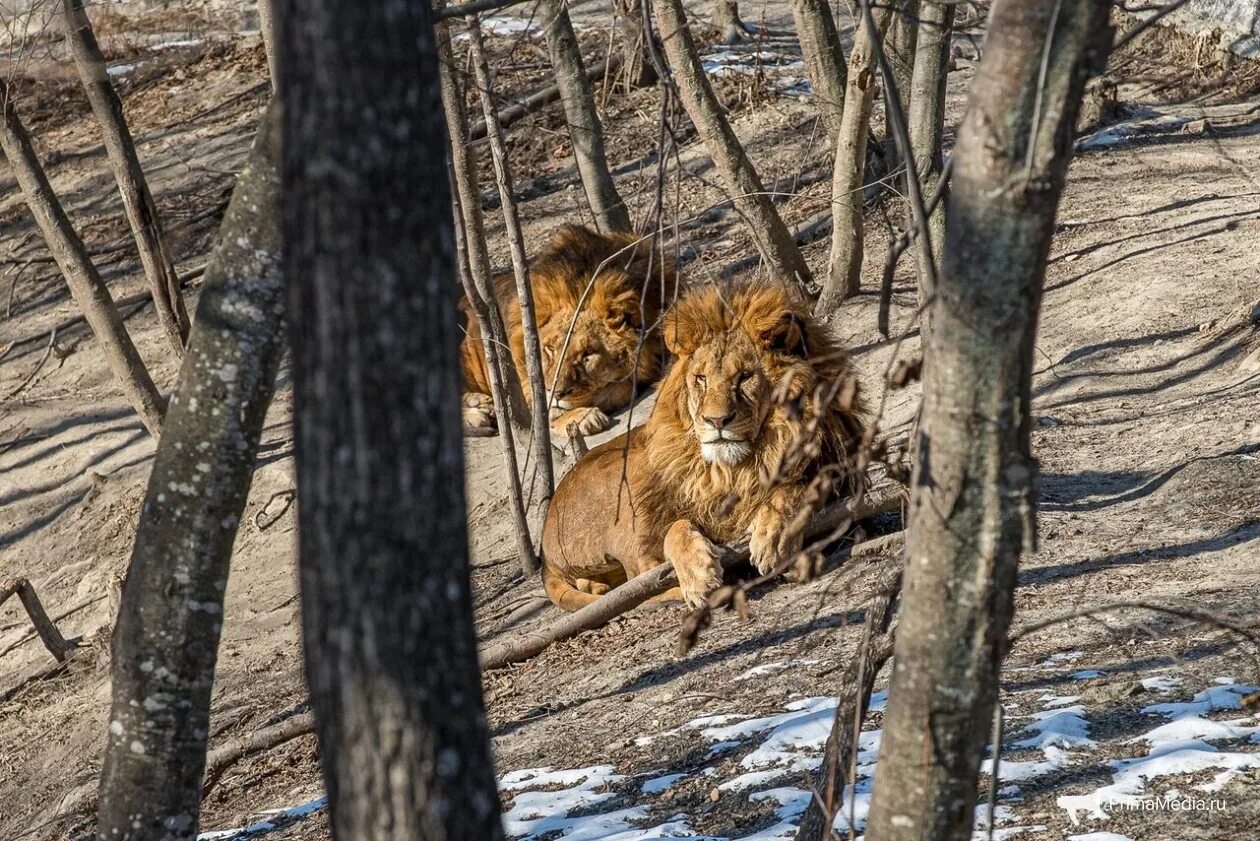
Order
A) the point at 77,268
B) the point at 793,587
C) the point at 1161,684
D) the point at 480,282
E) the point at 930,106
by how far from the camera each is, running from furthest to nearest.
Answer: the point at 77,268 < the point at 930,106 < the point at 480,282 < the point at 793,587 < the point at 1161,684

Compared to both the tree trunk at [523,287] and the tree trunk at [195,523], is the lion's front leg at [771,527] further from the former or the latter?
the tree trunk at [195,523]

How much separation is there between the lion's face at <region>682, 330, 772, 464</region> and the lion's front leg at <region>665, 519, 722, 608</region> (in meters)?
0.42

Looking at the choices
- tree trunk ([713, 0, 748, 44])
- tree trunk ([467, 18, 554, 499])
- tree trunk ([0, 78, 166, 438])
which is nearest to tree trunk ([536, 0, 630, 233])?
tree trunk ([467, 18, 554, 499])

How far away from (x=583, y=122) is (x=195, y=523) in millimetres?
8963

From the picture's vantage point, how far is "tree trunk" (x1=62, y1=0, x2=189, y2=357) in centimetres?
946

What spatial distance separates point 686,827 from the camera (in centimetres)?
451

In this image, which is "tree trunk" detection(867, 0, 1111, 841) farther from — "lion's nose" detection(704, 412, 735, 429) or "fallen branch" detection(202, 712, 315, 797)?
"fallen branch" detection(202, 712, 315, 797)

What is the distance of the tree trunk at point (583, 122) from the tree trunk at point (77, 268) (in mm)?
3952

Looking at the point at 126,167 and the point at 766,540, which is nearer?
the point at 766,540

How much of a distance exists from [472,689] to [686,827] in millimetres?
2252

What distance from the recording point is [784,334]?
6980 millimetres

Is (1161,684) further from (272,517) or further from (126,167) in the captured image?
(272,517)

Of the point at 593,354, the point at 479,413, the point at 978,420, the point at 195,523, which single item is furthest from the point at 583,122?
the point at 978,420

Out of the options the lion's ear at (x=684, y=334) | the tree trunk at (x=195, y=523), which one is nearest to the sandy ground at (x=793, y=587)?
the lion's ear at (x=684, y=334)
